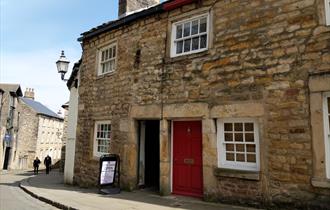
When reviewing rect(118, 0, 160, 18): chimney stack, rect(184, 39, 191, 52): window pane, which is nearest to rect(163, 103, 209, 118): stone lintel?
rect(184, 39, 191, 52): window pane

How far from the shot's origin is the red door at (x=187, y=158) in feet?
25.3

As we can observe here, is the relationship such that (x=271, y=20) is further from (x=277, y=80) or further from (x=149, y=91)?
(x=149, y=91)

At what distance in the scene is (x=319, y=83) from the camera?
221 inches

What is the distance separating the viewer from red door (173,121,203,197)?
25.3 ft

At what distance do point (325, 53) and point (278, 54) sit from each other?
0.92m

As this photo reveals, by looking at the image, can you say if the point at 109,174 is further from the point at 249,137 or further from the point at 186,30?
the point at 186,30

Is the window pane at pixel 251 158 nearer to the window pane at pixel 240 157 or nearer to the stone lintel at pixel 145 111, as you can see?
the window pane at pixel 240 157

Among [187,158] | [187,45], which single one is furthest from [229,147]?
[187,45]

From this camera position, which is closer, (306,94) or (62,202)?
(306,94)

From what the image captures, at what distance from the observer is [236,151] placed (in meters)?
6.89

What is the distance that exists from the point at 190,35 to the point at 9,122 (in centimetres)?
2964

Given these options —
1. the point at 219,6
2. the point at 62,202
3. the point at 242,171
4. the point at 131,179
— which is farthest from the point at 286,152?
the point at 62,202

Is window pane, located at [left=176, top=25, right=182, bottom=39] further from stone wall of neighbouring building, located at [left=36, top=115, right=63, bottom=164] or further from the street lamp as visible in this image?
stone wall of neighbouring building, located at [left=36, top=115, right=63, bottom=164]

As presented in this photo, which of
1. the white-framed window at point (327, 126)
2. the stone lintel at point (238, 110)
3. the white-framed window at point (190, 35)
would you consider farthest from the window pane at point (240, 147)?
the white-framed window at point (190, 35)
